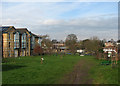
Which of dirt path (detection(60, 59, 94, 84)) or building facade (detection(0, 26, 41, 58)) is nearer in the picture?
dirt path (detection(60, 59, 94, 84))

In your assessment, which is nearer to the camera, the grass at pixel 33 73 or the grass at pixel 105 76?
the grass at pixel 105 76

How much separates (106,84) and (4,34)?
46083 mm

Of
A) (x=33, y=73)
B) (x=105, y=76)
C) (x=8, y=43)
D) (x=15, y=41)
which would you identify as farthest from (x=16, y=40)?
(x=105, y=76)

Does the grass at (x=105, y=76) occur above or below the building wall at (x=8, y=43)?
below

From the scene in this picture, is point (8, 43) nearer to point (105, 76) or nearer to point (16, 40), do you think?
point (16, 40)

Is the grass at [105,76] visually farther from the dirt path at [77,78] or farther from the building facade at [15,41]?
the building facade at [15,41]

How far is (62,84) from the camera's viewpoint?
1096 cm

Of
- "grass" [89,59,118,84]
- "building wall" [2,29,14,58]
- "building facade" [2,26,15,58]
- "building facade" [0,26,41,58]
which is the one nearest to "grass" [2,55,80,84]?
"grass" [89,59,118,84]

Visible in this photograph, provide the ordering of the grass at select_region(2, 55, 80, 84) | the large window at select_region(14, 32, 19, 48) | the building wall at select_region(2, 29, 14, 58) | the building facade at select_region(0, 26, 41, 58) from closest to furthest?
the grass at select_region(2, 55, 80, 84) < the building wall at select_region(2, 29, 14, 58) < the building facade at select_region(0, 26, 41, 58) < the large window at select_region(14, 32, 19, 48)

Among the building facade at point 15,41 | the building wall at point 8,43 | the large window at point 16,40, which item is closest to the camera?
the building wall at point 8,43

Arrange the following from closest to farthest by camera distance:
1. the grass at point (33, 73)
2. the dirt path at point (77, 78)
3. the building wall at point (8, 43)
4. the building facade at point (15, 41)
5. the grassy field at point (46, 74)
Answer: the dirt path at point (77, 78) < the grassy field at point (46, 74) < the grass at point (33, 73) < the building wall at point (8, 43) < the building facade at point (15, 41)

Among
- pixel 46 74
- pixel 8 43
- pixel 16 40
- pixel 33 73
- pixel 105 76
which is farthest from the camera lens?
pixel 16 40

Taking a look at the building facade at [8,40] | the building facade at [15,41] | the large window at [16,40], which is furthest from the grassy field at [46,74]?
the large window at [16,40]

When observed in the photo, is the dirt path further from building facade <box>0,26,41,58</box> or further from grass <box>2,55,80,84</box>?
building facade <box>0,26,41,58</box>
